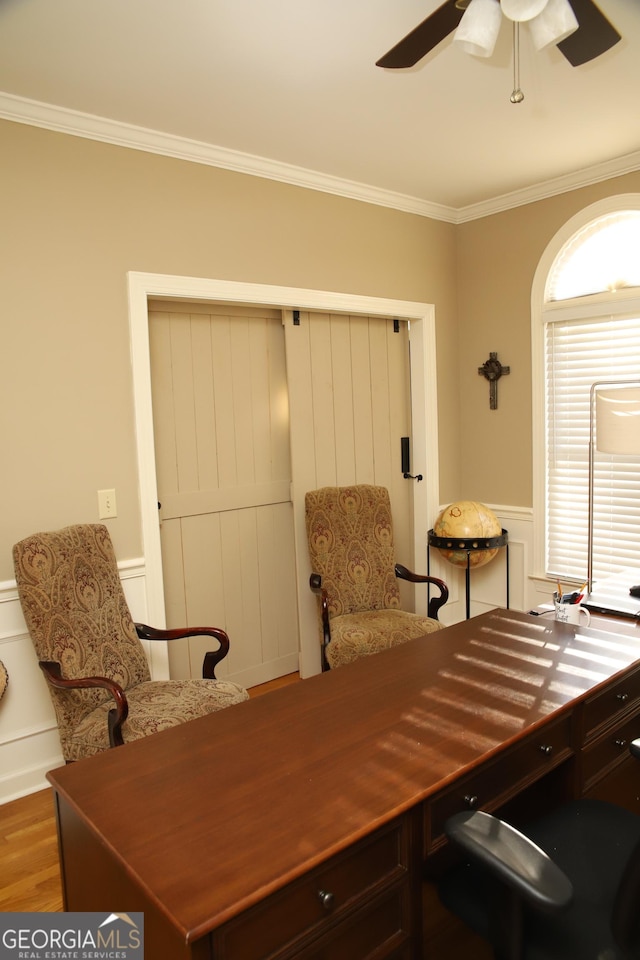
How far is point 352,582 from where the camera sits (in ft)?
11.8

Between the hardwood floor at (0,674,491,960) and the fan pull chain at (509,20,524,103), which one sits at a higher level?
the fan pull chain at (509,20,524,103)

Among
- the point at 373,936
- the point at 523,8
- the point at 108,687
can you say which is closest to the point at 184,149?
the point at 523,8

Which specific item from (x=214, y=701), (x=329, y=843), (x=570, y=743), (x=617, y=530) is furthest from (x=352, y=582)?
(x=329, y=843)

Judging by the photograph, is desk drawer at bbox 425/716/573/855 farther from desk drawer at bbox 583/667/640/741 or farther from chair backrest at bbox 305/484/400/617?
chair backrest at bbox 305/484/400/617

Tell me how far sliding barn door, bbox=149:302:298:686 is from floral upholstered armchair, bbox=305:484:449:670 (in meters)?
0.33

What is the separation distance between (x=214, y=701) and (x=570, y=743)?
4.12 feet

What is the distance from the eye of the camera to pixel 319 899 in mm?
1188

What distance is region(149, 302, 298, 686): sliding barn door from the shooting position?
3.35 meters

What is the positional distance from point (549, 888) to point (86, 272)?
2700 mm

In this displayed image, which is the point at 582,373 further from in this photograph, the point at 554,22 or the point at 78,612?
the point at 78,612

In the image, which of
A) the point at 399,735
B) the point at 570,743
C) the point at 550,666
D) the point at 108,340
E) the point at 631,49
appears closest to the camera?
the point at 399,735

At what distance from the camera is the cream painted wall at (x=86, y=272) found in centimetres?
263

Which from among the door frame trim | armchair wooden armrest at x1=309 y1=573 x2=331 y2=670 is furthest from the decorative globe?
armchair wooden armrest at x1=309 y1=573 x2=331 y2=670

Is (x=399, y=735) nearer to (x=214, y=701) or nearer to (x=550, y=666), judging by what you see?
(x=550, y=666)
